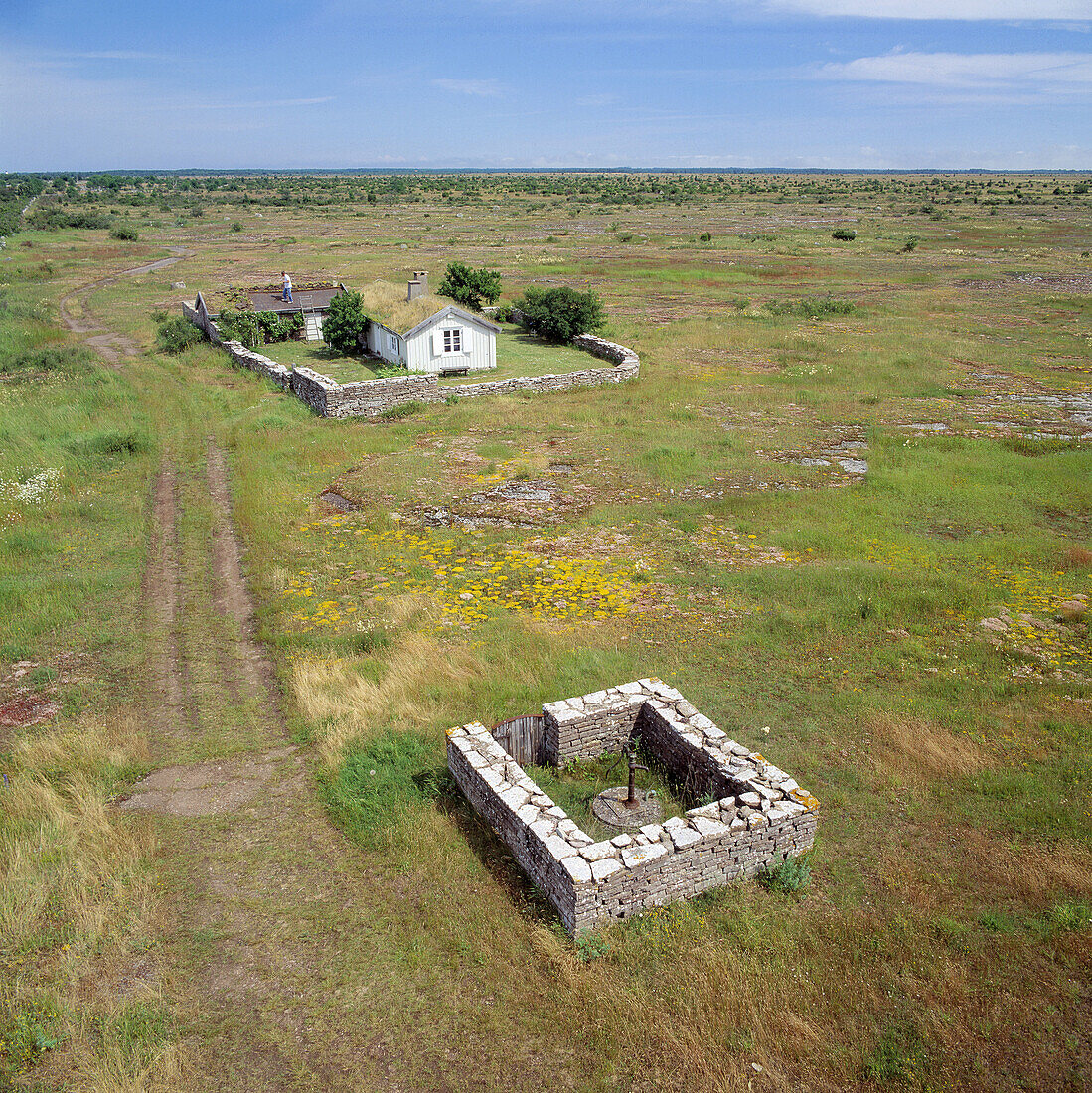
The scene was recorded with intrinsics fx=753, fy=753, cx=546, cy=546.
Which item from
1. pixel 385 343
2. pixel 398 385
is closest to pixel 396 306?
pixel 385 343

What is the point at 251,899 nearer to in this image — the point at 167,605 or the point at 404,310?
the point at 167,605

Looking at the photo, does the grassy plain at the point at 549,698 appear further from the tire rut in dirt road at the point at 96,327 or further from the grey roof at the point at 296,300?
the grey roof at the point at 296,300

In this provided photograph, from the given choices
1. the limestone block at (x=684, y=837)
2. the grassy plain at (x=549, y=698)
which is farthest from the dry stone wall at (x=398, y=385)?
the limestone block at (x=684, y=837)

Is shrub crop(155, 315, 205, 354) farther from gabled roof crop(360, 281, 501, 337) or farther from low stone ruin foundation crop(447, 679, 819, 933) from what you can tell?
low stone ruin foundation crop(447, 679, 819, 933)

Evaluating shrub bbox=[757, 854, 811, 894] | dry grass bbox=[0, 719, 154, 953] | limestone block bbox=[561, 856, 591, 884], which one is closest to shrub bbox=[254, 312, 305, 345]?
dry grass bbox=[0, 719, 154, 953]

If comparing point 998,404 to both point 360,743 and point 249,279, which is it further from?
point 249,279
